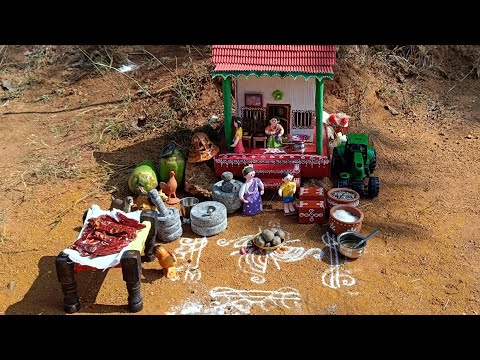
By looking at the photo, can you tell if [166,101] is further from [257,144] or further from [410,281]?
[410,281]

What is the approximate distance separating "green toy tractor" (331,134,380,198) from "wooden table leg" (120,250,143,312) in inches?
173

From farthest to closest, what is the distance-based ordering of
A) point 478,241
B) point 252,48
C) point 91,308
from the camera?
point 252,48, point 478,241, point 91,308

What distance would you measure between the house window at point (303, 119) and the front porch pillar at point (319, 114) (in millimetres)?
351

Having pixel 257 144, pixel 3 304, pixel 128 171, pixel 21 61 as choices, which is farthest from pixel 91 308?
pixel 21 61

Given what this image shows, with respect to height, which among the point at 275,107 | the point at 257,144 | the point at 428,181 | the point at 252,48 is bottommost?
the point at 428,181

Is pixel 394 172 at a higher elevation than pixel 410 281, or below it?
higher

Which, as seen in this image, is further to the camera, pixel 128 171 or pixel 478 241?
pixel 128 171

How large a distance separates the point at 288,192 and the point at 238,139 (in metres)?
1.47

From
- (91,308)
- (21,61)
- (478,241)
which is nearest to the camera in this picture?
(91,308)

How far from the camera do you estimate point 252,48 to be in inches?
382

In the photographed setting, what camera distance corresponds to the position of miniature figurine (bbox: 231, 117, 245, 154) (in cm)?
1027

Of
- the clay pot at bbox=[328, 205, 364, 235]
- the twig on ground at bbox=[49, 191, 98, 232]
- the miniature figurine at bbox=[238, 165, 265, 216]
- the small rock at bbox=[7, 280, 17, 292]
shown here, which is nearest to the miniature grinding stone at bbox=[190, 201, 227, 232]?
the miniature figurine at bbox=[238, 165, 265, 216]

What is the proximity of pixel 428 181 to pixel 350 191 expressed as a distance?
1854 mm

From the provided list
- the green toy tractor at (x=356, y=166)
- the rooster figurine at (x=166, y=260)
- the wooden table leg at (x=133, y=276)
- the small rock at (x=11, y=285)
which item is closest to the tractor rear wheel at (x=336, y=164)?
the green toy tractor at (x=356, y=166)
